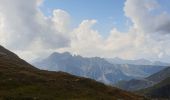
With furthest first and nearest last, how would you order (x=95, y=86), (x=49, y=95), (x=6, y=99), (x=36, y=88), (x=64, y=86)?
1. (x=95, y=86)
2. (x=64, y=86)
3. (x=36, y=88)
4. (x=49, y=95)
5. (x=6, y=99)

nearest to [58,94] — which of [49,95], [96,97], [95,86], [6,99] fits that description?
[49,95]

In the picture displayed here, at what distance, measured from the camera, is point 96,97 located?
71.7 meters

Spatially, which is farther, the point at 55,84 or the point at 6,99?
the point at 55,84

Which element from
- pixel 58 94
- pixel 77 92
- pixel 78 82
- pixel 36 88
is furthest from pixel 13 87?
pixel 78 82

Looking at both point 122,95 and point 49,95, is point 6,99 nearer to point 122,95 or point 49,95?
point 49,95

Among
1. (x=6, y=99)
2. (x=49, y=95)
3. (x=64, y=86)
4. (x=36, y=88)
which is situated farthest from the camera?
(x=64, y=86)

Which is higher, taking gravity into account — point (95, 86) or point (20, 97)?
point (95, 86)

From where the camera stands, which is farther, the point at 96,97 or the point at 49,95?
the point at 96,97

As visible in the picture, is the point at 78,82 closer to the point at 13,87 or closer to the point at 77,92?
the point at 77,92

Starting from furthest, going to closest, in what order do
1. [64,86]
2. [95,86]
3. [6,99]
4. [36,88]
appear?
[95,86]
[64,86]
[36,88]
[6,99]

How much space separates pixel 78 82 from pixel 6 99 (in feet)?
128

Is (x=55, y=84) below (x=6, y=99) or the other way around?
the other way around

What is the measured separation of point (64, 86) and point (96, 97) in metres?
10.6

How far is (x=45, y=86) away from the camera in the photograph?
74.7m
